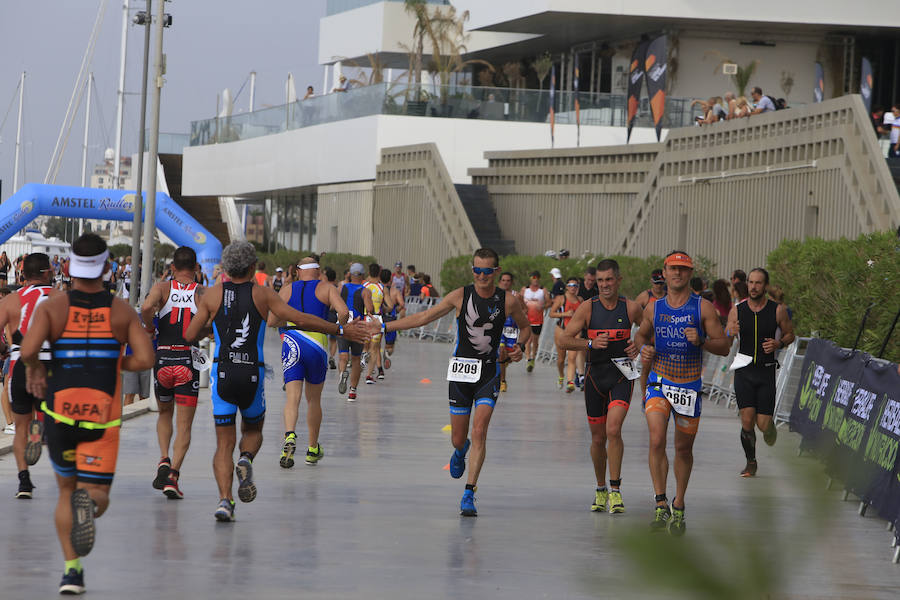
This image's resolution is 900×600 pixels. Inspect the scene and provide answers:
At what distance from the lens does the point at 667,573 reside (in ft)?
4.39

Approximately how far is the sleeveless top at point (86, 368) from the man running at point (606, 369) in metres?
4.09

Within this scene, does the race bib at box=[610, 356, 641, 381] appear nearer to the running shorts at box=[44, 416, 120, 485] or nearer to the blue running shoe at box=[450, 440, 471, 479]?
the blue running shoe at box=[450, 440, 471, 479]

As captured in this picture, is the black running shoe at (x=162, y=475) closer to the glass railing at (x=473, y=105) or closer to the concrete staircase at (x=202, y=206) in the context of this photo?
the glass railing at (x=473, y=105)

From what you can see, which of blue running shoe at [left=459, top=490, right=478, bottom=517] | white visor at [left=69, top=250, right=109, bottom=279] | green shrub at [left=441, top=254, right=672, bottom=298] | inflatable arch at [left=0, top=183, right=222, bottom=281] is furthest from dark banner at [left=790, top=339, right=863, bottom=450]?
inflatable arch at [left=0, top=183, right=222, bottom=281]

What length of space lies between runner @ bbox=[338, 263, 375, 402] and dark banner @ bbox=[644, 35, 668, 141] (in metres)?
18.9

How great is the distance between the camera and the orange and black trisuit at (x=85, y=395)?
6.50 meters

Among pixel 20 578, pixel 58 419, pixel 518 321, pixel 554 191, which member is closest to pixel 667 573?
pixel 58 419

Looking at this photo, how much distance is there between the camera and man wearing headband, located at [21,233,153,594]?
649 cm

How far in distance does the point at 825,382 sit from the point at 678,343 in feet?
14.1

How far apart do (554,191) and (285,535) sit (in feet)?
107

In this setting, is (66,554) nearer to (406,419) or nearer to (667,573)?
(667,573)

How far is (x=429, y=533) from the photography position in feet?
28.9

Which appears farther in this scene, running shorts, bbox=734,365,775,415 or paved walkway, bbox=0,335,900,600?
running shorts, bbox=734,365,775,415

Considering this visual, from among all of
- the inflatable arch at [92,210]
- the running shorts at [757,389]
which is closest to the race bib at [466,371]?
the running shorts at [757,389]
